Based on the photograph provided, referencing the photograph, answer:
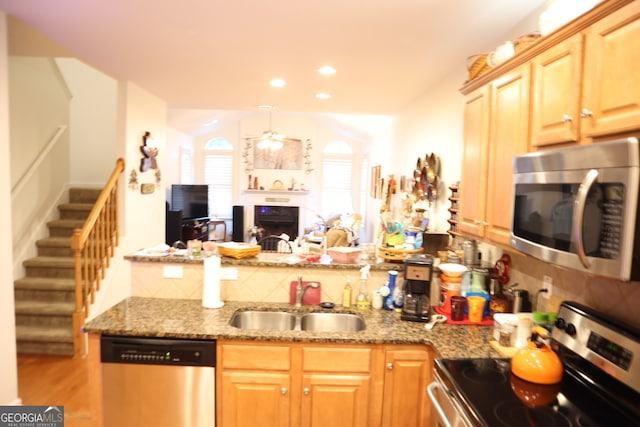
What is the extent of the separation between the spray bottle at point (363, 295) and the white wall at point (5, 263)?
2.34 meters

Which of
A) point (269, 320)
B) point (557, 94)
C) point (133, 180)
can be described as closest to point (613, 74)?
point (557, 94)

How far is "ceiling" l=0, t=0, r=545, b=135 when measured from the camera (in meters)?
2.41

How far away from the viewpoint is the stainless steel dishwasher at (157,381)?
2105mm

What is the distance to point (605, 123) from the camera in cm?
133

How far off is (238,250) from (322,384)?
102 centimetres

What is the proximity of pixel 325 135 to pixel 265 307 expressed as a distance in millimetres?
7609

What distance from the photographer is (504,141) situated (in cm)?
199

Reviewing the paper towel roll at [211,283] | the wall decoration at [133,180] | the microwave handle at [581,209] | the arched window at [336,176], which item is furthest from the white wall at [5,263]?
the arched window at [336,176]

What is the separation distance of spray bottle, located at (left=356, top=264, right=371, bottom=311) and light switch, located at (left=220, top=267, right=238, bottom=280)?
2.68 ft

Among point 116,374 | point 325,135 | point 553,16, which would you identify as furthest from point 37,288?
point 325,135

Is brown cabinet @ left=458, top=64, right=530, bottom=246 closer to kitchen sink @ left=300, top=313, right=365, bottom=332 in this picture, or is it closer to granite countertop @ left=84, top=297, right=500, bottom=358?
granite countertop @ left=84, top=297, right=500, bottom=358

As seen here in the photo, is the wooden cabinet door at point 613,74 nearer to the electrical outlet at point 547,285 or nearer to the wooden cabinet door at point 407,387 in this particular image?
the electrical outlet at point 547,285

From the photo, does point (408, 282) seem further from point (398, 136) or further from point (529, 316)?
point (398, 136)

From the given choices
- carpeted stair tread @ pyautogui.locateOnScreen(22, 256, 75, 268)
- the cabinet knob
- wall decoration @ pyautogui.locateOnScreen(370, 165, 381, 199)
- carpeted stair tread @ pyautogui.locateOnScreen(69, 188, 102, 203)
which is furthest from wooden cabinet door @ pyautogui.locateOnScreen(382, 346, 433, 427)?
wall decoration @ pyautogui.locateOnScreen(370, 165, 381, 199)
